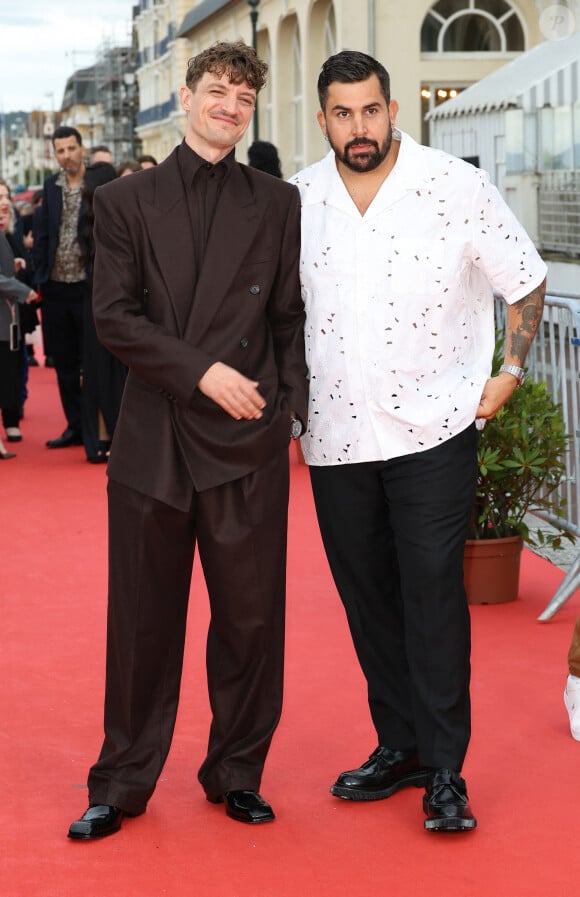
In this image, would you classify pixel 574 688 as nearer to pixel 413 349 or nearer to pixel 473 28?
pixel 413 349

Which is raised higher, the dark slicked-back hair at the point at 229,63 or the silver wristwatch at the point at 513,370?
the dark slicked-back hair at the point at 229,63

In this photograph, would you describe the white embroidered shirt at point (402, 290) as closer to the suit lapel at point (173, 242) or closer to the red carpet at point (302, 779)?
the suit lapel at point (173, 242)

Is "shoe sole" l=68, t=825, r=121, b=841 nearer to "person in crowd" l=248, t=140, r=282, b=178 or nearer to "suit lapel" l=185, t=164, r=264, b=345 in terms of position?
"suit lapel" l=185, t=164, r=264, b=345

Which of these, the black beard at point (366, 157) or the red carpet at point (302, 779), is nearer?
the red carpet at point (302, 779)

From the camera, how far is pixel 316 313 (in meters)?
4.32

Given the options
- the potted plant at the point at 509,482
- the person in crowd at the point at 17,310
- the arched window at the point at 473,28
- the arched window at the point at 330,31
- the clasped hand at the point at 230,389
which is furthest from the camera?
the arched window at the point at 330,31

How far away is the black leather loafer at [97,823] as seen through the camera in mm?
4250

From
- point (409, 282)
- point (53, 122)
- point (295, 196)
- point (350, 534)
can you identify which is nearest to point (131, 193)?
point (295, 196)

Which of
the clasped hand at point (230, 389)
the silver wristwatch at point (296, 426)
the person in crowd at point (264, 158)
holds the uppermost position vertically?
the person in crowd at point (264, 158)

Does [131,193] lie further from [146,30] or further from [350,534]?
[146,30]

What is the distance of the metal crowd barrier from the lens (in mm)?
7008

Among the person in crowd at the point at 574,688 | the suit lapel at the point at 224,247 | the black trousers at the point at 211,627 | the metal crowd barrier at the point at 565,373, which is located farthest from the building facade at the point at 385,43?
the black trousers at the point at 211,627

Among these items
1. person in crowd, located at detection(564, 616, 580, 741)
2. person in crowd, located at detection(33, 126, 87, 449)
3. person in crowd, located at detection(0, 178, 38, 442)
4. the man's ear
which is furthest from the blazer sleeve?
person in crowd, located at detection(0, 178, 38, 442)

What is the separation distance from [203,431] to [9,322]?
312 inches
